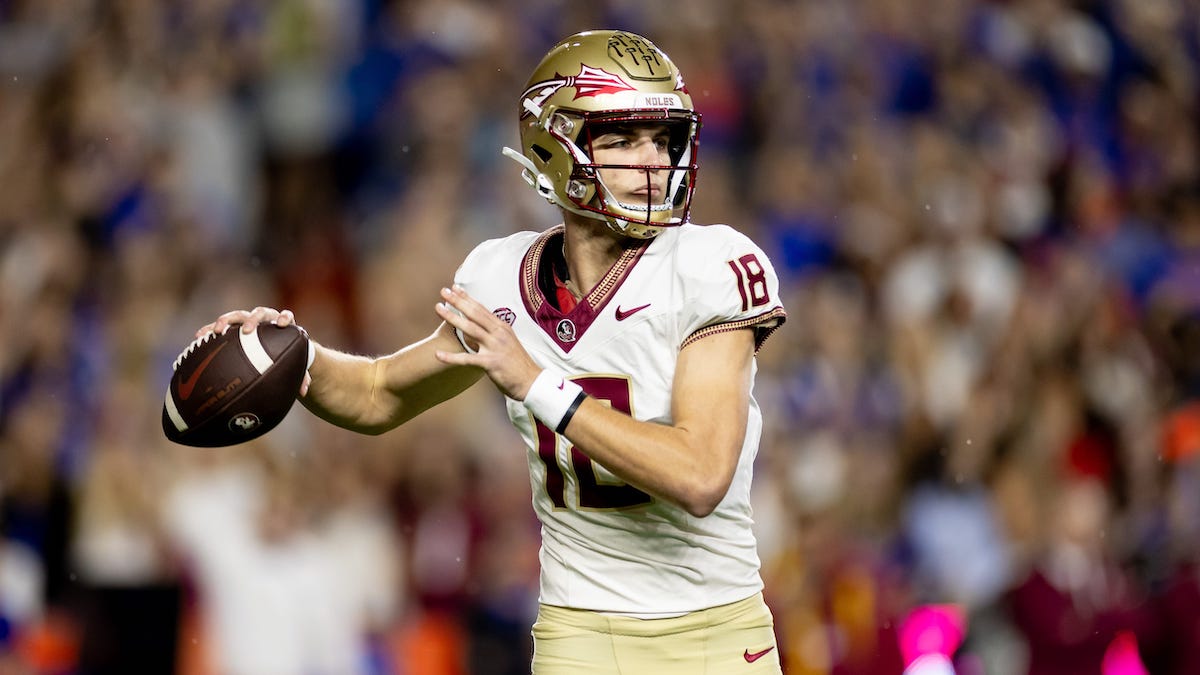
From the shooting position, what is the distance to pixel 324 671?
616 centimetres

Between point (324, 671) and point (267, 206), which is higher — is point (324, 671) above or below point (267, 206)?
below

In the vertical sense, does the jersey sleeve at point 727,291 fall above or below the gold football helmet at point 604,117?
below

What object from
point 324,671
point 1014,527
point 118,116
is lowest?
point 324,671

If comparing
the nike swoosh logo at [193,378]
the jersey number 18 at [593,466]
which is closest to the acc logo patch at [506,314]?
the jersey number 18 at [593,466]

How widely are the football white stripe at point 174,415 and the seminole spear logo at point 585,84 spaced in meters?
0.98

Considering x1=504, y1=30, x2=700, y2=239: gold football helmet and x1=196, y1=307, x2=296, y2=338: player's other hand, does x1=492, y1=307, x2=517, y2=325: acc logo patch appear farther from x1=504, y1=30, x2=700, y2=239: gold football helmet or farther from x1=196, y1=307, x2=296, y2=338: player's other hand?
x1=196, y1=307, x2=296, y2=338: player's other hand

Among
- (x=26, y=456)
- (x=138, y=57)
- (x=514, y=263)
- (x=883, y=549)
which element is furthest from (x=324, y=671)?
(x=138, y=57)

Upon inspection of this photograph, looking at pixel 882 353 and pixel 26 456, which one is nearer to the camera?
pixel 26 456

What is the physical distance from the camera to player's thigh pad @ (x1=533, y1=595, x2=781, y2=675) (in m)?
3.41

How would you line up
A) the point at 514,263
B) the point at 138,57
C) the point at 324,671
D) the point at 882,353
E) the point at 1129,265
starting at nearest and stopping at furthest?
the point at 514,263 < the point at 324,671 < the point at 882,353 < the point at 1129,265 < the point at 138,57

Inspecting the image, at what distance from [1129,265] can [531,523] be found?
10.7 ft

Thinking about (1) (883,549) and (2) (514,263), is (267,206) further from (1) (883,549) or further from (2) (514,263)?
(2) (514,263)

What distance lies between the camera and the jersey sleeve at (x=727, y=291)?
3357 millimetres

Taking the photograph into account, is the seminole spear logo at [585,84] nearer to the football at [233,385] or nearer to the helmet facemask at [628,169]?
the helmet facemask at [628,169]
